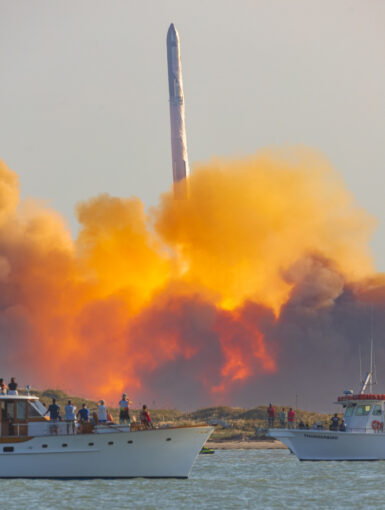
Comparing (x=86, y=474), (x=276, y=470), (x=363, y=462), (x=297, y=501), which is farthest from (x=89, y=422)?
(x=363, y=462)

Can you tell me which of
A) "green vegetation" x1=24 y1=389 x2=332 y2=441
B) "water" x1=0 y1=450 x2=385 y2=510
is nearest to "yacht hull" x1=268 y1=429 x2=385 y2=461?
"water" x1=0 y1=450 x2=385 y2=510

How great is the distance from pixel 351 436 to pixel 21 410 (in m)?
26.4

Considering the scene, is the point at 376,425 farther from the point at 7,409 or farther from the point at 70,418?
the point at 7,409

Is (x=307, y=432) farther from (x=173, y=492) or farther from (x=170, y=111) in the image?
(x=170, y=111)

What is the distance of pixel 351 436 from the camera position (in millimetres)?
90188

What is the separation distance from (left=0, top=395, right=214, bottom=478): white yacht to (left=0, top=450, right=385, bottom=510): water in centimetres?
91

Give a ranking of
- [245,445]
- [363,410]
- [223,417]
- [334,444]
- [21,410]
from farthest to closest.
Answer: [223,417], [245,445], [363,410], [334,444], [21,410]

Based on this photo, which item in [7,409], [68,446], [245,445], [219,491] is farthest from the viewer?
[245,445]

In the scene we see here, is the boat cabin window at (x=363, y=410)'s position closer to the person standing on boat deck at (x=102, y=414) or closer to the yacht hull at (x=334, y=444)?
the yacht hull at (x=334, y=444)

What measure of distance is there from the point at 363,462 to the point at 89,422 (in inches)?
1028

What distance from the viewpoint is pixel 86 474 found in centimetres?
7275

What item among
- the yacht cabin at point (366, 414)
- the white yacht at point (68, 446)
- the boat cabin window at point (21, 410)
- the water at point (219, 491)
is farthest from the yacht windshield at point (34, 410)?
the yacht cabin at point (366, 414)

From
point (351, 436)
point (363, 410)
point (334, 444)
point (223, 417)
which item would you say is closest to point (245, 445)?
point (223, 417)

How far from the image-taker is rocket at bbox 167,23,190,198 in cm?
14675
